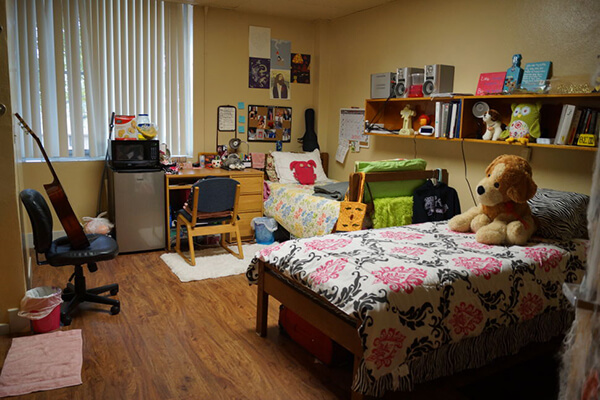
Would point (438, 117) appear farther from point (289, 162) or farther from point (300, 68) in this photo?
point (300, 68)

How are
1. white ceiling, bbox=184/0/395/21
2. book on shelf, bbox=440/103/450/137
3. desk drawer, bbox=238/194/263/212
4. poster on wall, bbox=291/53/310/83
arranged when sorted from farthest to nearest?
poster on wall, bbox=291/53/310/83, desk drawer, bbox=238/194/263/212, white ceiling, bbox=184/0/395/21, book on shelf, bbox=440/103/450/137

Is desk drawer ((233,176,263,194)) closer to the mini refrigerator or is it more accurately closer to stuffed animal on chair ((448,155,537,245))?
the mini refrigerator

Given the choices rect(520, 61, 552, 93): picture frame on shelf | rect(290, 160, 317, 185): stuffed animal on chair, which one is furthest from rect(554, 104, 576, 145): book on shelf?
rect(290, 160, 317, 185): stuffed animal on chair

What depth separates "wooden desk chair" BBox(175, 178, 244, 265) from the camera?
12.9 ft

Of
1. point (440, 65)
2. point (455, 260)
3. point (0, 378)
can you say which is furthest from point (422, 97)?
point (0, 378)

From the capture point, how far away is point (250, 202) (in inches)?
190

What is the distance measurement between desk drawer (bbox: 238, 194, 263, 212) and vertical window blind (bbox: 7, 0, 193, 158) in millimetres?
944

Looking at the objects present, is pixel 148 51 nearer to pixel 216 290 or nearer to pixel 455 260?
pixel 216 290

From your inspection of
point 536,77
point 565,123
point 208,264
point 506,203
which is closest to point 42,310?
point 208,264

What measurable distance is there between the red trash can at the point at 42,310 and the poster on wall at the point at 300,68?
3664mm

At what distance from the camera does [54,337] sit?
273cm

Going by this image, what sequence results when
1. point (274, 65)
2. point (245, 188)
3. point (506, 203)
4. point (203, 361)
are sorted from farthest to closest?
point (274, 65)
point (245, 188)
point (506, 203)
point (203, 361)

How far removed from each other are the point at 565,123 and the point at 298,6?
9.60 ft

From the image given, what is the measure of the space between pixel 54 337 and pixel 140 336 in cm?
48
